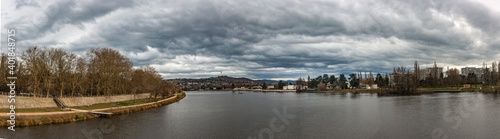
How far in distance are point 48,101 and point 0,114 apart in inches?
620

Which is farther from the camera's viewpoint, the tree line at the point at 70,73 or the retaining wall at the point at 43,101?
the tree line at the point at 70,73

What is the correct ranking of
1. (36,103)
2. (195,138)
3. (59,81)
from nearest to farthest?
(195,138), (36,103), (59,81)

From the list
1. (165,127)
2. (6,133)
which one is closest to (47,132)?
(6,133)

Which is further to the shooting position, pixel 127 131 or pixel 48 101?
pixel 48 101

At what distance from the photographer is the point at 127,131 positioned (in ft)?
136

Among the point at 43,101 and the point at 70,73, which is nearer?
the point at 43,101

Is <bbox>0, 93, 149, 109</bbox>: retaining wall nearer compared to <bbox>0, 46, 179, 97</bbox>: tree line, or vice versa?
<bbox>0, 93, 149, 109</bbox>: retaining wall

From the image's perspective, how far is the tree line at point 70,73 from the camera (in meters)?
60.3

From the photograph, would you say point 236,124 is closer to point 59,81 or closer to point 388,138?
point 388,138

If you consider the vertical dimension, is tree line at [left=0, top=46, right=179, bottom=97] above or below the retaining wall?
above

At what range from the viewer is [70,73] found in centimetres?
6894

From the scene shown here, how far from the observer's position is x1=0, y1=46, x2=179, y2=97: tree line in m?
60.3

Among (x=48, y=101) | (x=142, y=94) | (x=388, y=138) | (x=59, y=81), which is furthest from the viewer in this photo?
(x=142, y=94)

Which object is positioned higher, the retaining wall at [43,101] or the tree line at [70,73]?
the tree line at [70,73]
